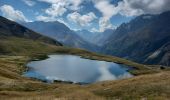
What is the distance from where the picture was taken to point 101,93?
40.3 m

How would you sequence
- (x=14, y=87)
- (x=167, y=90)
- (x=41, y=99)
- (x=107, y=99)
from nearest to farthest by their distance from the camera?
(x=41, y=99)
(x=107, y=99)
(x=167, y=90)
(x=14, y=87)

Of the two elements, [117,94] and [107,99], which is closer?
[107,99]

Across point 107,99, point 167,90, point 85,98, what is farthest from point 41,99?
point 167,90

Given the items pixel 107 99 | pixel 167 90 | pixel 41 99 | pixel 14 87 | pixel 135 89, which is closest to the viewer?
pixel 41 99

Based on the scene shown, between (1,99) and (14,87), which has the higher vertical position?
(14,87)

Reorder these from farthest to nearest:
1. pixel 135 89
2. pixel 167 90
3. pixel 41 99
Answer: pixel 135 89 → pixel 167 90 → pixel 41 99

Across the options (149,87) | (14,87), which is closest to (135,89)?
(149,87)

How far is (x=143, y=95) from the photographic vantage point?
35.3 meters

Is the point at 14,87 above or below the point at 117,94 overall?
above

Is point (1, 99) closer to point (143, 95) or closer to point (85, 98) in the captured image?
point (85, 98)

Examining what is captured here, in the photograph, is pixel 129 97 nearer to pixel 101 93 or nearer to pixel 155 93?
pixel 155 93

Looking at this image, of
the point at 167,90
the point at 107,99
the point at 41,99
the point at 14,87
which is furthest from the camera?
the point at 14,87

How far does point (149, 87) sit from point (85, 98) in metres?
11.7

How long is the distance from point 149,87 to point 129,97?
6.67 meters
